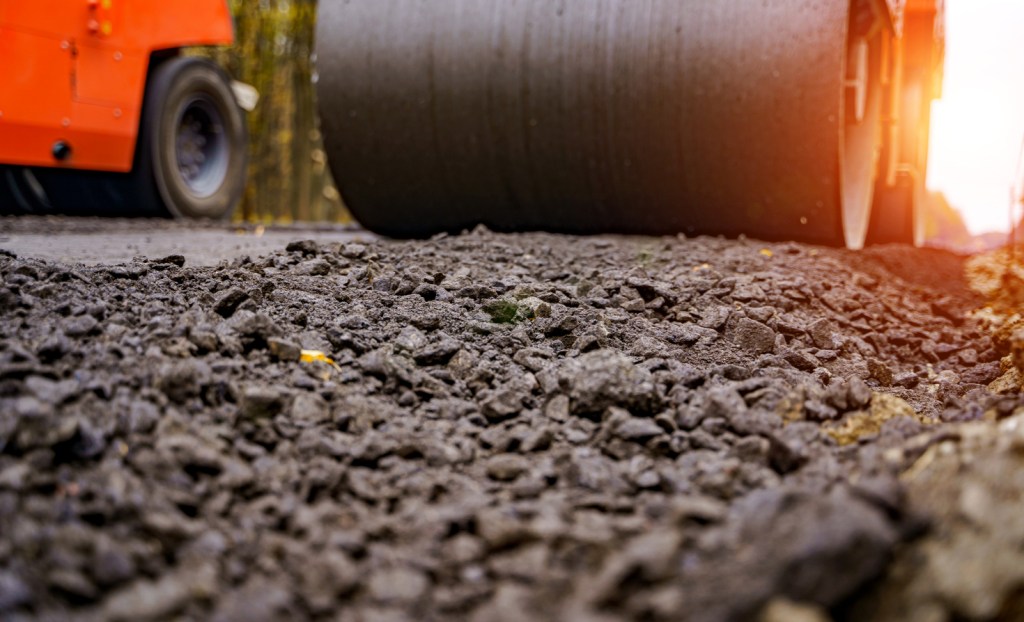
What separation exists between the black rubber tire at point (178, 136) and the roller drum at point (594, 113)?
157 centimetres

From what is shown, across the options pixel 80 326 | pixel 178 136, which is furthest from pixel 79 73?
pixel 80 326

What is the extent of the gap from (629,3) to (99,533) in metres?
3.22

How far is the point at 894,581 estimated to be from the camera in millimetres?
1190

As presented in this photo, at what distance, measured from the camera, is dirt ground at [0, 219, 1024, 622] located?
1223mm

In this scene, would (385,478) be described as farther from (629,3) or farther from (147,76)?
(147,76)

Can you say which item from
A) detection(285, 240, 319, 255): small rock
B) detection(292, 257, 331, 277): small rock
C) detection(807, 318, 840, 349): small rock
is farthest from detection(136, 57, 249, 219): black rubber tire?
detection(807, 318, 840, 349): small rock

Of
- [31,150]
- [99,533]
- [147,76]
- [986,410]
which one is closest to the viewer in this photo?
[99,533]

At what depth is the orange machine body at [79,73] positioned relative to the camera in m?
4.36

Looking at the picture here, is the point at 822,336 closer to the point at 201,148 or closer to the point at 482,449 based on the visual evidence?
the point at 482,449

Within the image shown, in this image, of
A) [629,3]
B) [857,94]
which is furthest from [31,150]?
[857,94]

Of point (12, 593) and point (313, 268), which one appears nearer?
point (12, 593)

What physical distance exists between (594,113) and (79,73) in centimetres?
281

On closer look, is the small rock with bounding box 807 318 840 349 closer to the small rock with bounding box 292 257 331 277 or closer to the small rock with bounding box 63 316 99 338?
the small rock with bounding box 292 257 331 277

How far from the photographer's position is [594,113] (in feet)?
12.9
